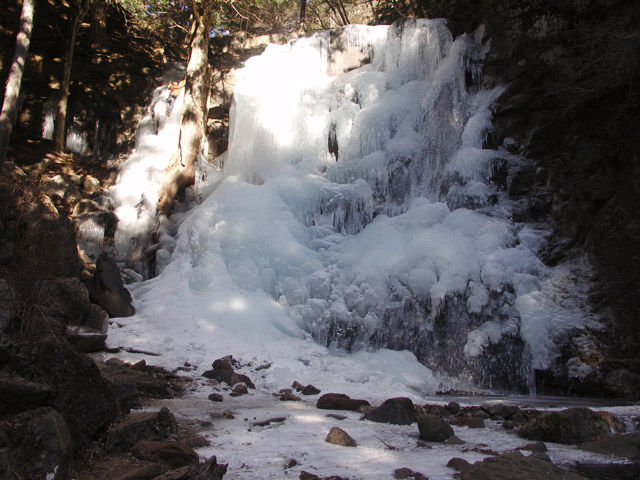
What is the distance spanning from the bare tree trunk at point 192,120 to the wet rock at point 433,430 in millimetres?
7896

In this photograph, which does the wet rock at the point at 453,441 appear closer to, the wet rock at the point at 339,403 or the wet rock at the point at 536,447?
the wet rock at the point at 536,447

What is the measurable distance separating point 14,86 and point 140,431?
8408mm

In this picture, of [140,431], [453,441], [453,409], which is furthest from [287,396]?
[140,431]

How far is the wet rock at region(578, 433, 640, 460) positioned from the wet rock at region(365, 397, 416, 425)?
1.14 m

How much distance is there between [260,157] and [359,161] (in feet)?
7.19

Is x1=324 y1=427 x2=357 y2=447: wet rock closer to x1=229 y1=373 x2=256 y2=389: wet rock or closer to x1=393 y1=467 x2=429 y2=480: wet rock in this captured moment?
x1=393 y1=467 x2=429 y2=480: wet rock

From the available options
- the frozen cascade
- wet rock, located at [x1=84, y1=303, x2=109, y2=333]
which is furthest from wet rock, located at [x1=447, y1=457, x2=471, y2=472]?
wet rock, located at [x1=84, y1=303, x2=109, y2=333]

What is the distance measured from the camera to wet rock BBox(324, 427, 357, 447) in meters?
2.85

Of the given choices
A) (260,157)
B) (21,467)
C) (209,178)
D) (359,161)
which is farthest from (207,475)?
(209,178)

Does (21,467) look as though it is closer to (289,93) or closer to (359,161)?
(359,161)

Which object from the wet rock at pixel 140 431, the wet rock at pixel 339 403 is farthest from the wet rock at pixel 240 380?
the wet rock at pixel 140 431

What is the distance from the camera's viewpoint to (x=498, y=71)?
349 inches

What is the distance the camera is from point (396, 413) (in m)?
3.53

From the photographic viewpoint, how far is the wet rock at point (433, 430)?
120 inches
